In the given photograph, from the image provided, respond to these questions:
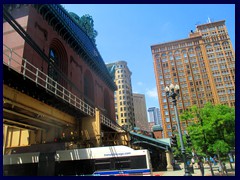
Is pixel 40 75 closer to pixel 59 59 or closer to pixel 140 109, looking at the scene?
pixel 59 59

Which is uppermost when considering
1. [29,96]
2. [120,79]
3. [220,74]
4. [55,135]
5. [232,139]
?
[120,79]

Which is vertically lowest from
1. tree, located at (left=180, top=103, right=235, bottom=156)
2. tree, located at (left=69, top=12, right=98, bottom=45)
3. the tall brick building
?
tree, located at (left=180, top=103, right=235, bottom=156)

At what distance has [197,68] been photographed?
91.6m

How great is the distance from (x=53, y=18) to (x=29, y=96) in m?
13.3

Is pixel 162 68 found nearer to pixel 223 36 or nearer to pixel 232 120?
pixel 223 36

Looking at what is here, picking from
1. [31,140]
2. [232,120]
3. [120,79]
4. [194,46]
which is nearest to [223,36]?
[194,46]

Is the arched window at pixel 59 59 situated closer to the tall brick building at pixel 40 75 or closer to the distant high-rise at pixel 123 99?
the tall brick building at pixel 40 75

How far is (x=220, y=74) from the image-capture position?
287 feet

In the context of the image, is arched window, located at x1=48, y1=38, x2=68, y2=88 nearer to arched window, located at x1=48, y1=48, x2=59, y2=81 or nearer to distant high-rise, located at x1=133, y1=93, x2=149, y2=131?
arched window, located at x1=48, y1=48, x2=59, y2=81

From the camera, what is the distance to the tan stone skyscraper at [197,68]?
86.7 m

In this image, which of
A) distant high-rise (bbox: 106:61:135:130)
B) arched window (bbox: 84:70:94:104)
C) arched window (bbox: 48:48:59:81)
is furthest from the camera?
distant high-rise (bbox: 106:61:135:130)

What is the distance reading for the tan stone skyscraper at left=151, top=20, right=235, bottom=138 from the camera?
8669 centimetres

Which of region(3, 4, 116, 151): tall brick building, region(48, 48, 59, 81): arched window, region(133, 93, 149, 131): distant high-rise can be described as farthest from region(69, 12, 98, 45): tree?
region(133, 93, 149, 131): distant high-rise

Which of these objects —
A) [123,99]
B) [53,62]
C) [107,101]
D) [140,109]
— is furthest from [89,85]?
[140,109]
